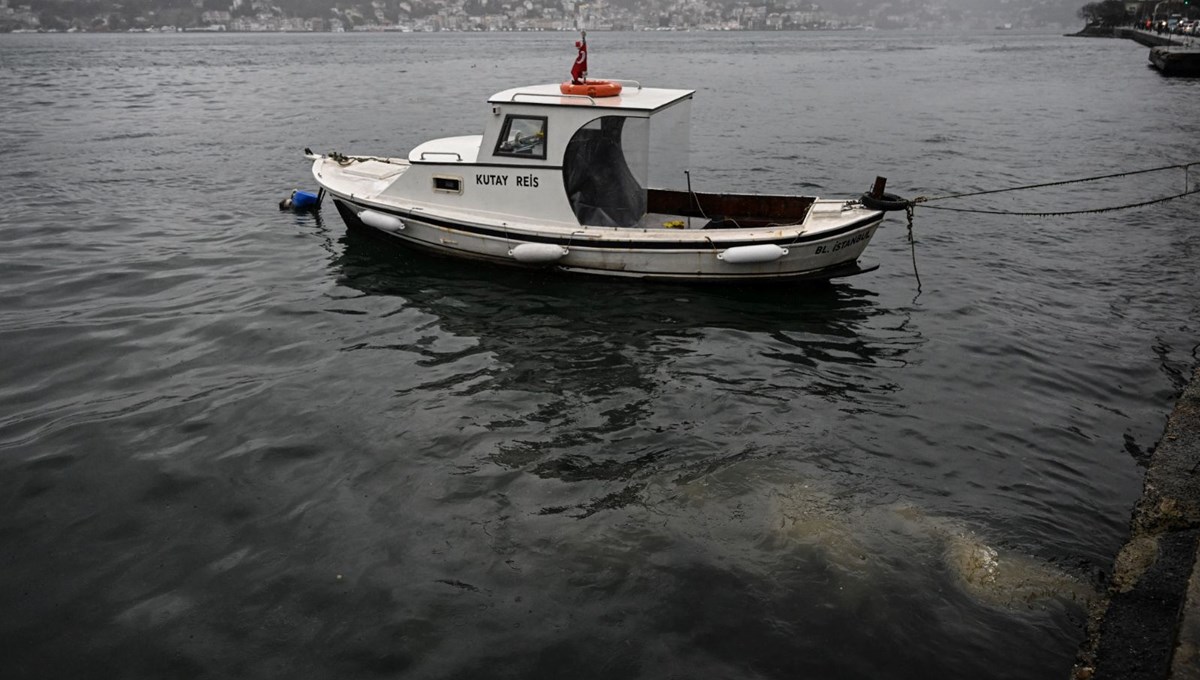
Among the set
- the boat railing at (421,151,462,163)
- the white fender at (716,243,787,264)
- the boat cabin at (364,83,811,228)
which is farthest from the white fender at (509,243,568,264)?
the white fender at (716,243,787,264)

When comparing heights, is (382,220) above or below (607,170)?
below

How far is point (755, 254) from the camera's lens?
1273 cm

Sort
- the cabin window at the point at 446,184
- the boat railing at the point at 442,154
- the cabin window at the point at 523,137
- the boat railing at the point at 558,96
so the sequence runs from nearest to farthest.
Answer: the boat railing at the point at 558,96 < the cabin window at the point at 523,137 < the cabin window at the point at 446,184 < the boat railing at the point at 442,154

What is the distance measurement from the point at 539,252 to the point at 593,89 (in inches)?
114

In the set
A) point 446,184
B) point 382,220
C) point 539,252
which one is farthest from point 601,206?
point 382,220

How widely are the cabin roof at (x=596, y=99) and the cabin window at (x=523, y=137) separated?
29 cm

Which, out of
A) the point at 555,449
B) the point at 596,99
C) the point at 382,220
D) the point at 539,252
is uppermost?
the point at 596,99

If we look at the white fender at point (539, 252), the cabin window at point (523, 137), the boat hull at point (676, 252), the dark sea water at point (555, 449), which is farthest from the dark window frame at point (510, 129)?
the dark sea water at point (555, 449)

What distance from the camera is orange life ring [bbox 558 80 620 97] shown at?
13.3 meters

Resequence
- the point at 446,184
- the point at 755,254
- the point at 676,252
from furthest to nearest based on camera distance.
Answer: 1. the point at 446,184
2. the point at 676,252
3. the point at 755,254

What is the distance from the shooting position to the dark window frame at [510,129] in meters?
13.2

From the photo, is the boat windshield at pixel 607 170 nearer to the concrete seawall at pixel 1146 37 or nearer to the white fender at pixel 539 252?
the white fender at pixel 539 252

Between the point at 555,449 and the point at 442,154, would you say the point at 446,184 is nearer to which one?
the point at 442,154

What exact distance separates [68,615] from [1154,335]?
1431 cm
